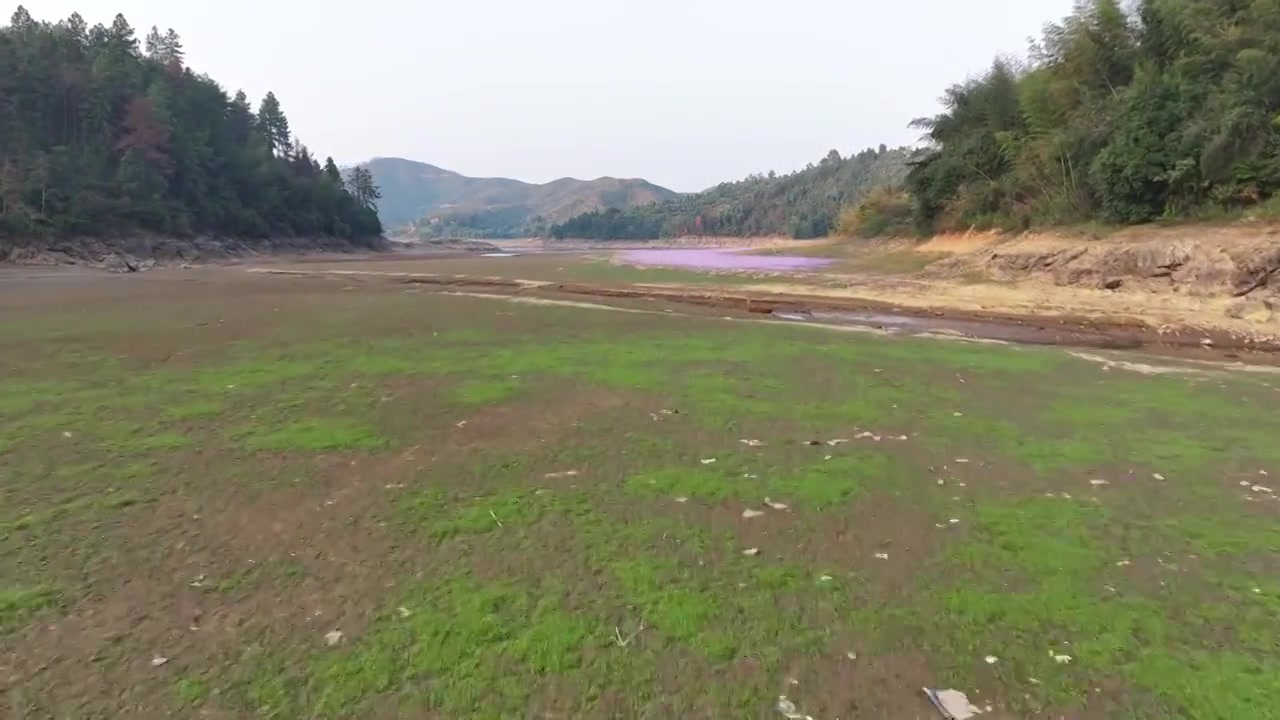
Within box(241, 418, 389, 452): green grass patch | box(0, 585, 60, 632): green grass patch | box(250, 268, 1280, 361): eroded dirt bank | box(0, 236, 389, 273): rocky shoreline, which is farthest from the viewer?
box(0, 236, 389, 273): rocky shoreline

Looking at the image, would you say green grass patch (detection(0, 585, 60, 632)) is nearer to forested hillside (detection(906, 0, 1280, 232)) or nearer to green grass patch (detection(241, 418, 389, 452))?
green grass patch (detection(241, 418, 389, 452))

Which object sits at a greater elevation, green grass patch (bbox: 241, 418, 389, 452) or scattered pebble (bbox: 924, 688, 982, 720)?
green grass patch (bbox: 241, 418, 389, 452)

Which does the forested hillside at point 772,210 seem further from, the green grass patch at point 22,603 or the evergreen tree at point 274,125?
the green grass patch at point 22,603

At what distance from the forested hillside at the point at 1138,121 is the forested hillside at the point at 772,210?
213ft

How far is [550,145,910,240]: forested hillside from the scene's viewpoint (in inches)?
4515

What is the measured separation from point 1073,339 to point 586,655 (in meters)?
16.3

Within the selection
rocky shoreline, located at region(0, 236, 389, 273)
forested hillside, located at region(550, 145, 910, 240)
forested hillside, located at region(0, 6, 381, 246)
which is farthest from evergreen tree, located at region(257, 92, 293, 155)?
forested hillside, located at region(550, 145, 910, 240)

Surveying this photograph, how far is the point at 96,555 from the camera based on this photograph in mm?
4805

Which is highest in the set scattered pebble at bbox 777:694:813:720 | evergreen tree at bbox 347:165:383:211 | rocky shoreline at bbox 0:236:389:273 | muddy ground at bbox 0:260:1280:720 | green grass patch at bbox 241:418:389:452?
evergreen tree at bbox 347:165:383:211

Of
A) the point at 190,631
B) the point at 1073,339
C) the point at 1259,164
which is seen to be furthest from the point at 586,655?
the point at 1259,164

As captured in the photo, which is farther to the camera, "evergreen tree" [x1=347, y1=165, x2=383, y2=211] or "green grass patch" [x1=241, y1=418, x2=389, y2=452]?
"evergreen tree" [x1=347, y1=165, x2=383, y2=211]

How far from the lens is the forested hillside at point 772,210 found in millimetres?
114688

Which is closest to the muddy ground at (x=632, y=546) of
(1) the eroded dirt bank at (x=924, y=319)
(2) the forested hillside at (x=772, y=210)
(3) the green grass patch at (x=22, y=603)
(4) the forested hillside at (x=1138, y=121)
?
(3) the green grass patch at (x=22, y=603)

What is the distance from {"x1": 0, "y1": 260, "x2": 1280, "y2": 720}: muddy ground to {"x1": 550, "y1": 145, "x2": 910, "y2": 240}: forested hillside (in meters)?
98.3
